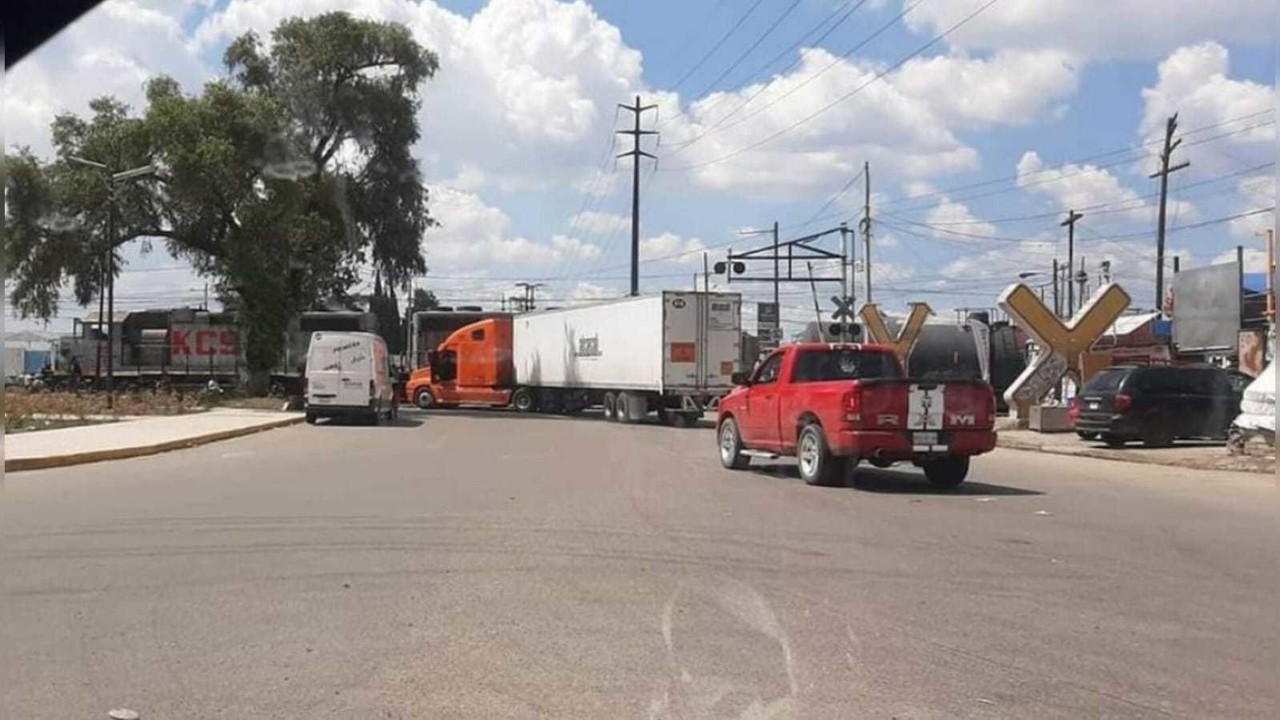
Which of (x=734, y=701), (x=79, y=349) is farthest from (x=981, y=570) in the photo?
(x=79, y=349)

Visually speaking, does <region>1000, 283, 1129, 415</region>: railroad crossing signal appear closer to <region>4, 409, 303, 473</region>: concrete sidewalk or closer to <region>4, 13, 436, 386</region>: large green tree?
<region>4, 409, 303, 473</region>: concrete sidewalk

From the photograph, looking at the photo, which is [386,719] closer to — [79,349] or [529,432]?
[529,432]

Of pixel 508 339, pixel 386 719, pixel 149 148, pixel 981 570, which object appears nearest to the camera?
pixel 386 719

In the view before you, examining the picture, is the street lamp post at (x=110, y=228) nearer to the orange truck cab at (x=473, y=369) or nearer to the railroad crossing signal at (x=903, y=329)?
the orange truck cab at (x=473, y=369)

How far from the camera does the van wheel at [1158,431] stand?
23141mm

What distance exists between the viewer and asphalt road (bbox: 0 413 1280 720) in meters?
6.19

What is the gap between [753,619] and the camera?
25.7 ft

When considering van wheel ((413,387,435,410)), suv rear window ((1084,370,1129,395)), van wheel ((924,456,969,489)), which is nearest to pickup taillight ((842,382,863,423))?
van wheel ((924,456,969,489))

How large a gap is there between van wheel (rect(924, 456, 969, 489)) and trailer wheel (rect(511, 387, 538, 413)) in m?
29.0

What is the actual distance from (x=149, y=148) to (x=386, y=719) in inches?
1589

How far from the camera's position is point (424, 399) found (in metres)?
46.1

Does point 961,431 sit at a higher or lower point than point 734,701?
higher

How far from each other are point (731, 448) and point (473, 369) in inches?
1078

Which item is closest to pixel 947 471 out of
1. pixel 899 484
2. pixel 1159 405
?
pixel 899 484
